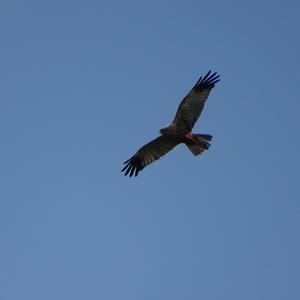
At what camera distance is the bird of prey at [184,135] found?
54.3ft

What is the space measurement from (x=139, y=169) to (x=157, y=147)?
863 millimetres

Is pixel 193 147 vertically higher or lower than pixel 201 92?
lower

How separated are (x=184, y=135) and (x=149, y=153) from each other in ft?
4.80

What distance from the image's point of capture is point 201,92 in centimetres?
1708

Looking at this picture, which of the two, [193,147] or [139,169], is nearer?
[193,147]

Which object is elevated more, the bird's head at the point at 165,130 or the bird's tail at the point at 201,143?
the bird's head at the point at 165,130

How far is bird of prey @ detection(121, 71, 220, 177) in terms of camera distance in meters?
16.5

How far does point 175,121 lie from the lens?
54.9 feet

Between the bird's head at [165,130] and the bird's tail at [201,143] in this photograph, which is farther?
the bird's head at [165,130]

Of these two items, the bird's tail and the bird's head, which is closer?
the bird's tail

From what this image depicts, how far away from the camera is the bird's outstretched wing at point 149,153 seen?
56.7ft

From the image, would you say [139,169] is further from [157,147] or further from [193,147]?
[193,147]

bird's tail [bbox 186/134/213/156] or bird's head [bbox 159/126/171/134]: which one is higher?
bird's head [bbox 159/126/171/134]

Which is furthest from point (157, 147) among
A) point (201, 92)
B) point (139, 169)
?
point (201, 92)
